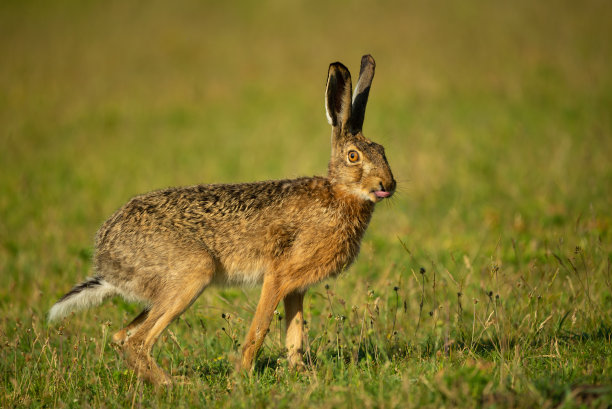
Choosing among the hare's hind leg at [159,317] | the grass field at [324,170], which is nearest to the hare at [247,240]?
the hare's hind leg at [159,317]

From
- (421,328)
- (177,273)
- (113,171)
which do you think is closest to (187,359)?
(177,273)

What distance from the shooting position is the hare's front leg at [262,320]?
500 cm

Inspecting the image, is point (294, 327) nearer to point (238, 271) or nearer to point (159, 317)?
point (238, 271)

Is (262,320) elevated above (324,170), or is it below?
below

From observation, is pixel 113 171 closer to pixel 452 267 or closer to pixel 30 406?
pixel 452 267

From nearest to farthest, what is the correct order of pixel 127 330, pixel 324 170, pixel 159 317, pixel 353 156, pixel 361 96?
pixel 159 317 → pixel 127 330 → pixel 353 156 → pixel 361 96 → pixel 324 170

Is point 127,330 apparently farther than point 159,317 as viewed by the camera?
Yes

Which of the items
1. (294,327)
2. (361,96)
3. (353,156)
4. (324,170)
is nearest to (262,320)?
(294,327)

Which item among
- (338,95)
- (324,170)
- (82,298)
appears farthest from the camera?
(324,170)

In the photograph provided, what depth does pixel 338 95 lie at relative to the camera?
221 inches

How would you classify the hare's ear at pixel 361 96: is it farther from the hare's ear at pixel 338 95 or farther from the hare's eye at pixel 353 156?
the hare's eye at pixel 353 156

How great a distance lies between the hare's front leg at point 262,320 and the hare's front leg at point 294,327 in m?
0.22

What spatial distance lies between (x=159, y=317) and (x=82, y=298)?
708mm

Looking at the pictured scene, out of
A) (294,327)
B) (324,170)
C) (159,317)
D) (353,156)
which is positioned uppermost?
(353,156)
